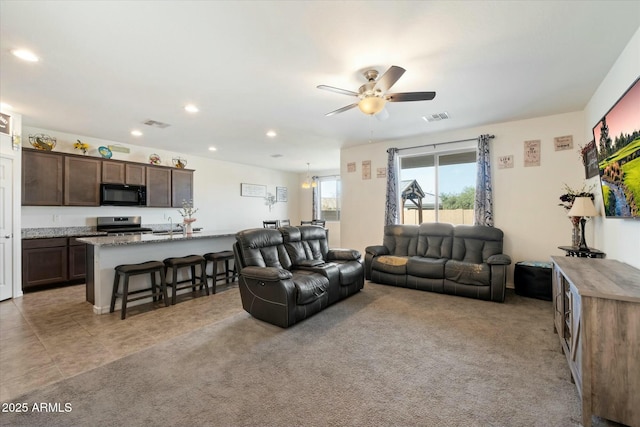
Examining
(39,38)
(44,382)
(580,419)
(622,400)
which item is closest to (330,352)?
(580,419)

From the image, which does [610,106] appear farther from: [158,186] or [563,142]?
[158,186]

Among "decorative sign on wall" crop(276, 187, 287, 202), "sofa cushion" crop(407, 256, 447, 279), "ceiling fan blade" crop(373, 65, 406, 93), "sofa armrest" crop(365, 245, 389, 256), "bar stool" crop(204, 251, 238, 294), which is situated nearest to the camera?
"ceiling fan blade" crop(373, 65, 406, 93)

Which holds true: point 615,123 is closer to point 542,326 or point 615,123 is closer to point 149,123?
point 542,326

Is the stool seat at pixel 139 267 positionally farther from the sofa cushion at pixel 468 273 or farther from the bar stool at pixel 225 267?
the sofa cushion at pixel 468 273

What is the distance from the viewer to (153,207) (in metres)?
6.12

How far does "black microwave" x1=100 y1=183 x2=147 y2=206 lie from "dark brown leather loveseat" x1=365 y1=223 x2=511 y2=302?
4735mm

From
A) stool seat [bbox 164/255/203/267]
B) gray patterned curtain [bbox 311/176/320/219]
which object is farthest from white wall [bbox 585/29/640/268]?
gray patterned curtain [bbox 311/176/320/219]

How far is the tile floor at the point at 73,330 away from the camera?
88.3 inches

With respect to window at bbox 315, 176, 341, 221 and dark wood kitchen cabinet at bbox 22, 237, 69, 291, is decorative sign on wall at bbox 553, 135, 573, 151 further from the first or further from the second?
dark wood kitchen cabinet at bbox 22, 237, 69, 291

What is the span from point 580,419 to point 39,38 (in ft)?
15.6

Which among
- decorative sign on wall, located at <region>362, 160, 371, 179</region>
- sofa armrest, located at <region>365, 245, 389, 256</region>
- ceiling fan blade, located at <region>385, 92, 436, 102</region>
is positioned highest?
ceiling fan blade, located at <region>385, 92, 436, 102</region>

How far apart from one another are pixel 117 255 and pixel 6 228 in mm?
1942

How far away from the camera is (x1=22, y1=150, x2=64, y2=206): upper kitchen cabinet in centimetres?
448

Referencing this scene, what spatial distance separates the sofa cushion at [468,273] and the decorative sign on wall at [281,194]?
20.7ft
